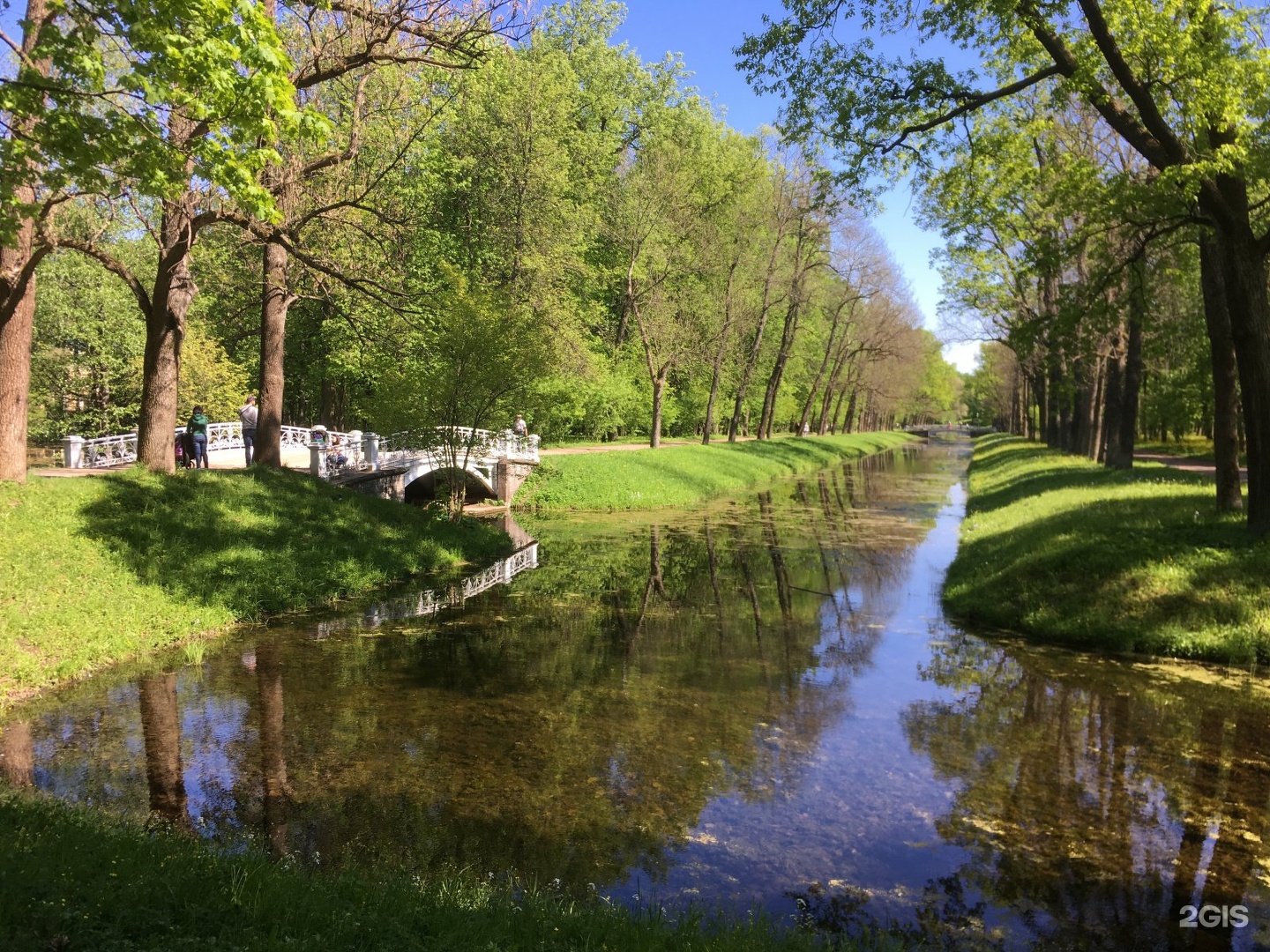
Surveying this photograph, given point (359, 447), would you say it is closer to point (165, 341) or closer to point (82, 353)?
point (165, 341)

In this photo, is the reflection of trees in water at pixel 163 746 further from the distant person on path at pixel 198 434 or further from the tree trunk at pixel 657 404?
the tree trunk at pixel 657 404

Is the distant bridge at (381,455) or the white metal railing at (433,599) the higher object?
the distant bridge at (381,455)

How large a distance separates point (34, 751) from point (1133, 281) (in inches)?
746

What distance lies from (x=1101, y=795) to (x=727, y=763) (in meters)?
3.66

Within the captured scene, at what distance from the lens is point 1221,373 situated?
15.6 meters

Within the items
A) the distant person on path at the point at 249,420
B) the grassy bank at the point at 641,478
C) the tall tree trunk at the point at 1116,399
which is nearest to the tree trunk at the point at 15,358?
the distant person on path at the point at 249,420

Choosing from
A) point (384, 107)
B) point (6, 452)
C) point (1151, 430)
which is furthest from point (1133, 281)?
point (1151, 430)

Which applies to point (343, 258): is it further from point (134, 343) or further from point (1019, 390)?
point (1019, 390)

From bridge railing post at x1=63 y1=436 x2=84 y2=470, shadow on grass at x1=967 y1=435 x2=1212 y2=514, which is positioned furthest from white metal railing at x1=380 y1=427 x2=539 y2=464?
shadow on grass at x1=967 y1=435 x2=1212 y2=514

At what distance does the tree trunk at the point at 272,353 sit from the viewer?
712 inches

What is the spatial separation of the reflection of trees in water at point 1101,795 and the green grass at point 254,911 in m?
1.94

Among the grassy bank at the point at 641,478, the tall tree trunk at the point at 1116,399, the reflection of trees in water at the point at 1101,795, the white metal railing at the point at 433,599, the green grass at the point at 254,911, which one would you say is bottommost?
the white metal railing at the point at 433,599

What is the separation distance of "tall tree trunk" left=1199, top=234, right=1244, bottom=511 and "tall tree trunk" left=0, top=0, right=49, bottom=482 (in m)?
20.4

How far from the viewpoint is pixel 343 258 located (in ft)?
56.9
